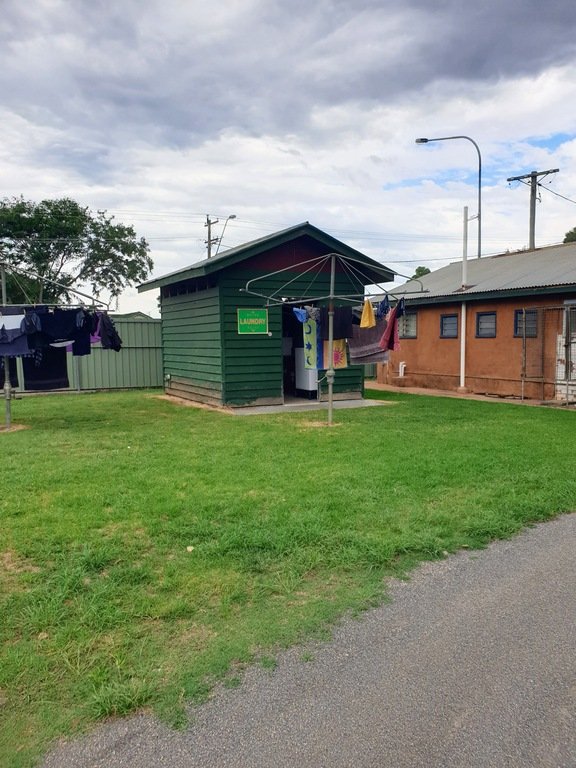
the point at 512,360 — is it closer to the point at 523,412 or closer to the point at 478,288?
the point at 478,288

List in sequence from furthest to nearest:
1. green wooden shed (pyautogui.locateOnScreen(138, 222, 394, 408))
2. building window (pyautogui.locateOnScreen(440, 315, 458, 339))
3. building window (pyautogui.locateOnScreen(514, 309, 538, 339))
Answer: building window (pyautogui.locateOnScreen(440, 315, 458, 339)) → building window (pyautogui.locateOnScreen(514, 309, 538, 339)) → green wooden shed (pyautogui.locateOnScreen(138, 222, 394, 408))

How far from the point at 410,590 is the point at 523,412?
849cm

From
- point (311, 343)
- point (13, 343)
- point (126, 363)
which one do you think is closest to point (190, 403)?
point (311, 343)

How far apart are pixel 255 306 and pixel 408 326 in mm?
7536

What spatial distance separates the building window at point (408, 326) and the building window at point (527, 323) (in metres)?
3.73

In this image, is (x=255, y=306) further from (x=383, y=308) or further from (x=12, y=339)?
(x=12, y=339)

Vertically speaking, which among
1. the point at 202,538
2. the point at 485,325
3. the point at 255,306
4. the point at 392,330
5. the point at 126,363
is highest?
the point at 255,306

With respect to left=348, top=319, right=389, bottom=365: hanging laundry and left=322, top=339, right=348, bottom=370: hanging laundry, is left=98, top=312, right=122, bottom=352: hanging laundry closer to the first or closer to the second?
left=322, top=339, right=348, bottom=370: hanging laundry

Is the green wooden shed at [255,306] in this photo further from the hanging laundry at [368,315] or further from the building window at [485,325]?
the building window at [485,325]

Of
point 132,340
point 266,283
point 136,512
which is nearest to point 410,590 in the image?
point 136,512

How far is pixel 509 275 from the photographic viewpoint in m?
15.3

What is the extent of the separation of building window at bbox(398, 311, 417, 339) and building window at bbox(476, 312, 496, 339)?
2494 mm

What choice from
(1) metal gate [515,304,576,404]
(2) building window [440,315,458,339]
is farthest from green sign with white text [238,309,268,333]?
(2) building window [440,315,458,339]

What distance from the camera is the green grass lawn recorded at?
257 cm
